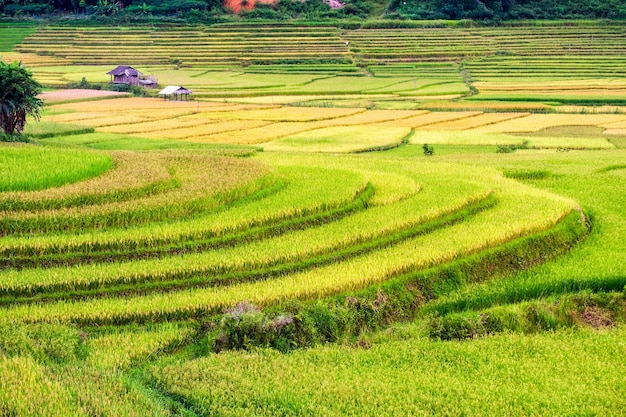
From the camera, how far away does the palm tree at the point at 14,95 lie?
2122 cm

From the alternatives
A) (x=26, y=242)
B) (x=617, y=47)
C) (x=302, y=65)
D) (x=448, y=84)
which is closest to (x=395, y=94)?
(x=448, y=84)

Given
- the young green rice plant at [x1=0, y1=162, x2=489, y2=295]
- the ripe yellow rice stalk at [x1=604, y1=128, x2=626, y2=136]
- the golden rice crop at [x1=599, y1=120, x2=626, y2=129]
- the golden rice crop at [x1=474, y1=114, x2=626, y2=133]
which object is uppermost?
the young green rice plant at [x1=0, y1=162, x2=489, y2=295]

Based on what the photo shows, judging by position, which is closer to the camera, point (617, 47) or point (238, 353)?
point (238, 353)

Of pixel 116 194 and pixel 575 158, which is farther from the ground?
pixel 116 194

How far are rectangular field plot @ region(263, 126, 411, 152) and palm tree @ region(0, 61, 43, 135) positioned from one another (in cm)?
681

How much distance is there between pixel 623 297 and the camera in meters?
10.8

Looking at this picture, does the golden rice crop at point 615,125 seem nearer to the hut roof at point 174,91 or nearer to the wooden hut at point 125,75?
the hut roof at point 174,91

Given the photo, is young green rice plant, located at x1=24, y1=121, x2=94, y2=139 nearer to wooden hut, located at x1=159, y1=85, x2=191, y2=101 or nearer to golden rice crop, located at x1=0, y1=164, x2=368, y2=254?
golden rice crop, located at x1=0, y1=164, x2=368, y2=254

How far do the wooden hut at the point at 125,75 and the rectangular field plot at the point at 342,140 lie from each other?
813 inches

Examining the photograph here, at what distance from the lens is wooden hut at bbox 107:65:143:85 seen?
152 ft

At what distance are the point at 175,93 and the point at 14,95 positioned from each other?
763 inches

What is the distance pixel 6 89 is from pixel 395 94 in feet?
85.8

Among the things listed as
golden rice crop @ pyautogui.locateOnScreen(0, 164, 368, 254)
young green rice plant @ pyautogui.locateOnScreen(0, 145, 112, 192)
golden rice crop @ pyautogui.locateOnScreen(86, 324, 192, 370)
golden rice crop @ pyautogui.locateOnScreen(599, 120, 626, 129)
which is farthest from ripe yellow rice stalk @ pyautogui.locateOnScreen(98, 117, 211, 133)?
golden rice crop @ pyautogui.locateOnScreen(86, 324, 192, 370)

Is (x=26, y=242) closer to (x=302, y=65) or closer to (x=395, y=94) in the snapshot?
(x=395, y=94)
